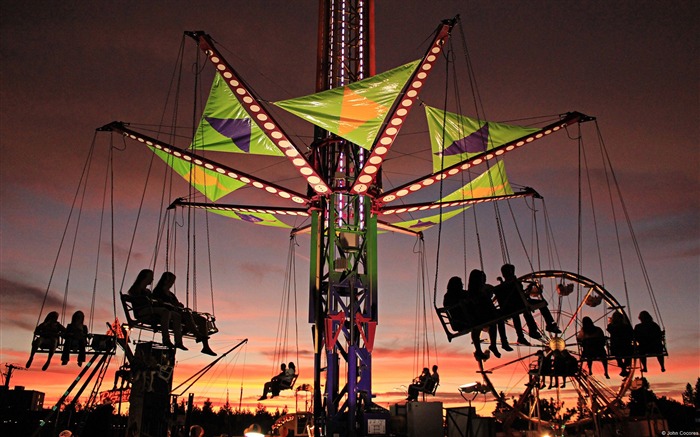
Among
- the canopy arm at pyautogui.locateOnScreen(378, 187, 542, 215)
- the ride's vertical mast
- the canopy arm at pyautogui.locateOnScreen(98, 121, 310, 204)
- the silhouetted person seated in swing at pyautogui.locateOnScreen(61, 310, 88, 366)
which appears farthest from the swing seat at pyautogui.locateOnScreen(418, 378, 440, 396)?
the silhouetted person seated in swing at pyautogui.locateOnScreen(61, 310, 88, 366)

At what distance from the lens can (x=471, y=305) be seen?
9492 mm

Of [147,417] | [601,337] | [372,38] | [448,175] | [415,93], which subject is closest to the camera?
[147,417]

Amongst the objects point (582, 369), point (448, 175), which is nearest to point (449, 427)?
point (582, 369)

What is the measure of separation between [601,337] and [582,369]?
190 centimetres

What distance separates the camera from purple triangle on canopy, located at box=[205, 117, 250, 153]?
50.2 ft

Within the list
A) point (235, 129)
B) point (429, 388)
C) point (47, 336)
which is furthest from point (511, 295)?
point (235, 129)

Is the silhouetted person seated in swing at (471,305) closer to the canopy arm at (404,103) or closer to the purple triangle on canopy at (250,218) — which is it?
the canopy arm at (404,103)

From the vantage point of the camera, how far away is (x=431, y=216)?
19594mm

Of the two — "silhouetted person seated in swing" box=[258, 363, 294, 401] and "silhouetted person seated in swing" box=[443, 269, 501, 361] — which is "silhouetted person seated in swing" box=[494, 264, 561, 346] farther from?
"silhouetted person seated in swing" box=[258, 363, 294, 401]

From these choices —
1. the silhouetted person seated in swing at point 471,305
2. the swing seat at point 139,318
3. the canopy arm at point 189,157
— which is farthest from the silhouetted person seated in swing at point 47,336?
the silhouetted person seated in swing at point 471,305

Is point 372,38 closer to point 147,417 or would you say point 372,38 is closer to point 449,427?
point 449,427

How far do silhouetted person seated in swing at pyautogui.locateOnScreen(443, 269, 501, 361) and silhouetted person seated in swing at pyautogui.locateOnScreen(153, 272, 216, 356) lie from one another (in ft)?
15.4

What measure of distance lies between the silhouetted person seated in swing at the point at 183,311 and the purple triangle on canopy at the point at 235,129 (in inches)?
219

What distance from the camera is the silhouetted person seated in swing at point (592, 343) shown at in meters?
14.1
